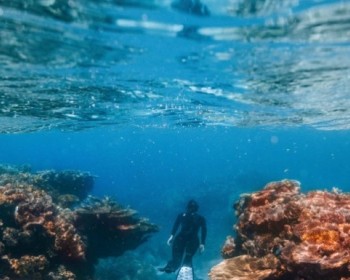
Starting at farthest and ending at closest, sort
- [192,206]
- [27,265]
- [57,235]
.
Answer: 1. [192,206]
2. [57,235]
3. [27,265]

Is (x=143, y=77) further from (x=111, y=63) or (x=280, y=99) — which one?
(x=280, y=99)

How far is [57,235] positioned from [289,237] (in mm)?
6984

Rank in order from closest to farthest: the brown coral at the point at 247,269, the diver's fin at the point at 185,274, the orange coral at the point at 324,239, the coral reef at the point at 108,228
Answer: the orange coral at the point at 324,239 → the brown coral at the point at 247,269 → the coral reef at the point at 108,228 → the diver's fin at the point at 185,274

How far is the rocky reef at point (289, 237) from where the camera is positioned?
688 centimetres

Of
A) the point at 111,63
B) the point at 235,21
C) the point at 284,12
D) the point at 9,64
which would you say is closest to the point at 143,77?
the point at 111,63

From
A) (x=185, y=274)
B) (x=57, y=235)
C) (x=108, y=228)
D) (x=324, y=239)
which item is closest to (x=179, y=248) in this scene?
(x=185, y=274)

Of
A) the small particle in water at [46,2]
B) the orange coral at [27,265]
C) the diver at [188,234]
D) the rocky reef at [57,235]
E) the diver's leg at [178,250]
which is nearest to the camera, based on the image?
the small particle in water at [46,2]

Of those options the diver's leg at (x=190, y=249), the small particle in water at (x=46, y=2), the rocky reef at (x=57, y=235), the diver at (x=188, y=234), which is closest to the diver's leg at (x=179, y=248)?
the diver at (x=188, y=234)

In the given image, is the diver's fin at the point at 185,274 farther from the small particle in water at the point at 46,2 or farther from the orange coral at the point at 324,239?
the small particle in water at the point at 46,2

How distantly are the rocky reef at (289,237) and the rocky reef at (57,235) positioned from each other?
4110mm

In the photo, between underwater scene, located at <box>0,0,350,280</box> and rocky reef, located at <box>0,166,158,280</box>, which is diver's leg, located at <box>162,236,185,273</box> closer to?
underwater scene, located at <box>0,0,350,280</box>

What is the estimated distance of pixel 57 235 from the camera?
10781 millimetres

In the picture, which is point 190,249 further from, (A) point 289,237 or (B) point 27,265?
(A) point 289,237

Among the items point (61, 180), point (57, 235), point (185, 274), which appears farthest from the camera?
point (61, 180)
